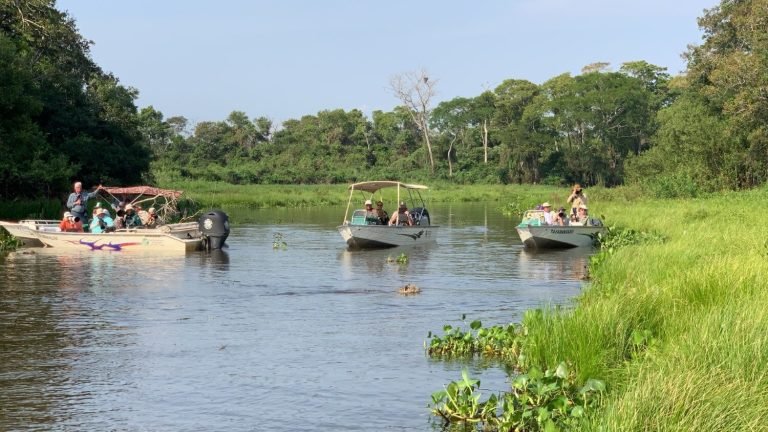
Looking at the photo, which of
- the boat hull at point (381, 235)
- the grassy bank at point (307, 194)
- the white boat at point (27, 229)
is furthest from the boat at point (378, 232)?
the grassy bank at point (307, 194)

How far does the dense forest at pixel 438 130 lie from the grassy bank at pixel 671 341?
23.0 metres

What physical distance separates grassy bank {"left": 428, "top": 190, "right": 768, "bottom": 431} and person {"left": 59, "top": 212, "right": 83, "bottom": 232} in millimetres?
15524

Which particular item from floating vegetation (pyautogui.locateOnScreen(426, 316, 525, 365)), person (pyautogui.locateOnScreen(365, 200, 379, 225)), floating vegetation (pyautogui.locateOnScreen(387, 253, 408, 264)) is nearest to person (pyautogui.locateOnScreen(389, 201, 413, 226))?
person (pyautogui.locateOnScreen(365, 200, 379, 225))

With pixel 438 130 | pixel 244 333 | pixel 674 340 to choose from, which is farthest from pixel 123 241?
pixel 438 130

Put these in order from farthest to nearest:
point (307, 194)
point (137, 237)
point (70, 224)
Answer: point (307, 194)
point (70, 224)
point (137, 237)

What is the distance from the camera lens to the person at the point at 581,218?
2869 centimetres

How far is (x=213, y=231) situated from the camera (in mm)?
27703

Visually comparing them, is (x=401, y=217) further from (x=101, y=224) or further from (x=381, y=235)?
(x=101, y=224)

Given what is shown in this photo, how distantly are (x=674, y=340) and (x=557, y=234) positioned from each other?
18211mm

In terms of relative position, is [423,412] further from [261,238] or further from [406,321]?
[261,238]

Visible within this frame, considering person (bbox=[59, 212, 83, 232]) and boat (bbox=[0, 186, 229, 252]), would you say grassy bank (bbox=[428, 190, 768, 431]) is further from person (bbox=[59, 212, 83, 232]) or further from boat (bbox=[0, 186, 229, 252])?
person (bbox=[59, 212, 83, 232])

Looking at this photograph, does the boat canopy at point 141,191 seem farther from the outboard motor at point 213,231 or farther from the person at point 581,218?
the person at point 581,218

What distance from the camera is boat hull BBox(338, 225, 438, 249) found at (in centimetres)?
2856

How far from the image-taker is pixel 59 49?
45562 mm
